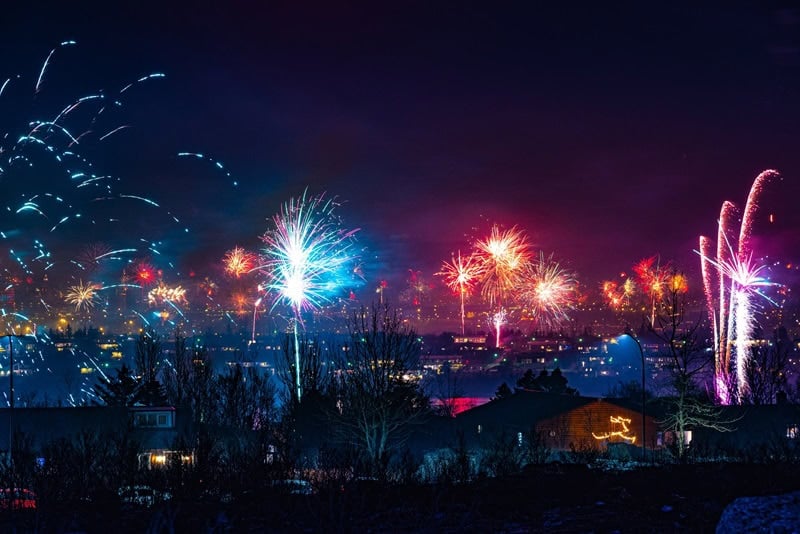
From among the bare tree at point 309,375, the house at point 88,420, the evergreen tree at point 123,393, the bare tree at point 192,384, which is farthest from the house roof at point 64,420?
the bare tree at point 192,384

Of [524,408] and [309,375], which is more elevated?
[309,375]

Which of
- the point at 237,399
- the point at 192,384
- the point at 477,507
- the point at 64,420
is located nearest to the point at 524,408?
the point at 237,399

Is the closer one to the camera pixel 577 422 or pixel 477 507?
pixel 477 507

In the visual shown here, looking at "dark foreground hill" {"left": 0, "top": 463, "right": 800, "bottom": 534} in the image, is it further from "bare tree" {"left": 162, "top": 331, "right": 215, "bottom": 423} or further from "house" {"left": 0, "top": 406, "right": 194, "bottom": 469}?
"bare tree" {"left": 162, "top": 331, "right": 215, "bottom": 423}

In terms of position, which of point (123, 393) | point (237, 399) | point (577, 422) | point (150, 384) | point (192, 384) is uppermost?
point (192, 384)

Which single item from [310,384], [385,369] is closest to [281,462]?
[385,369]

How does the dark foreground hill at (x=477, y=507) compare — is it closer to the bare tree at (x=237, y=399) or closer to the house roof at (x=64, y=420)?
the house roof at (x=64, y=420)

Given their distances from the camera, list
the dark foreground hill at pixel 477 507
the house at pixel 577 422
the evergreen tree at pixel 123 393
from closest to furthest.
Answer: the dark foreground hill at pixel 477 507
the house at pixel 577 422
the evergreen tree at pixel 123 393

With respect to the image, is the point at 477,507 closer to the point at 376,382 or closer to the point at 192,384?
the point at 376,382

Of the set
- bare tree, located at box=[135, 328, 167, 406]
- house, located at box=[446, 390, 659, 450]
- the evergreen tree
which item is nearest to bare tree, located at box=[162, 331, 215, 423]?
bare tree, located at box=[135, 328, 167, 406]

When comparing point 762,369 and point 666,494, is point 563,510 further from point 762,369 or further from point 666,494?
point 762,369

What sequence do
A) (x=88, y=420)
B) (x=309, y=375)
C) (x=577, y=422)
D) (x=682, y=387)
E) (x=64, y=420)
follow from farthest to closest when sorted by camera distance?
(x=577, y=422), (x=309, y=375), (x=64, y=420), (x=88, y=420), (x=682, y=387)
